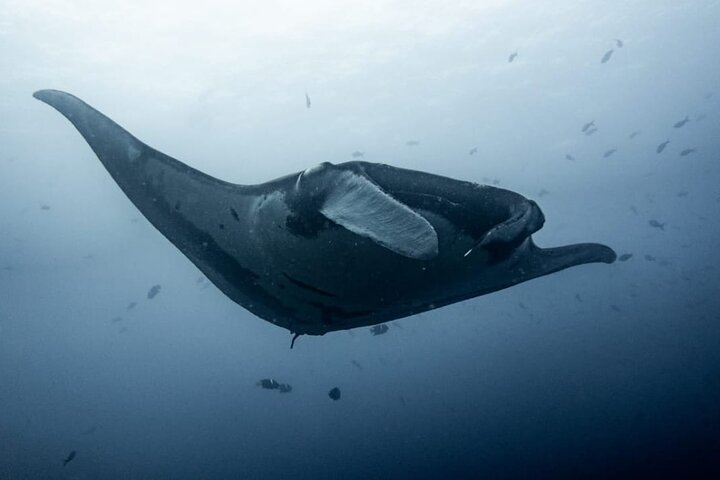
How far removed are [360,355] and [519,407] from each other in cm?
3127

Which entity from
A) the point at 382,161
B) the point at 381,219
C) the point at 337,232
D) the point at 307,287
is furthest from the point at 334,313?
the point at 382,161

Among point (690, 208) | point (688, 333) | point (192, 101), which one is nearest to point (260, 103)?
point (192, 101)

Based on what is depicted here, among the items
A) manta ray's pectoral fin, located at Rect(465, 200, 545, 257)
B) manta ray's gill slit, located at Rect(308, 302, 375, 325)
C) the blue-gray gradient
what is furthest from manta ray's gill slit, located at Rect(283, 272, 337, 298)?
the blue-gray gradient

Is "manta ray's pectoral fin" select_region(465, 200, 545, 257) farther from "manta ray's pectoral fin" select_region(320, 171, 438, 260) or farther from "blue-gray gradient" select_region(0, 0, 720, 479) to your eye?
"blue-gray gradient" select_region(0, 0, 720, 479)

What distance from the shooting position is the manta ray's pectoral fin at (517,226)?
2.05m

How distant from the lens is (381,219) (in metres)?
1.81

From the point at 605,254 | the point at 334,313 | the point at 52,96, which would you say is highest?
the point at 52,96

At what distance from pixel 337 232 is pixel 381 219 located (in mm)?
570

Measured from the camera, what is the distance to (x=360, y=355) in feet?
176

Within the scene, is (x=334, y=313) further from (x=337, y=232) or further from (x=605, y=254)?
(x=605, y=254)

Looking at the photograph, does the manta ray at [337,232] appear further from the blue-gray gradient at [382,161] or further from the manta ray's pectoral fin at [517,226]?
the blue-gray gradient at [382,161]

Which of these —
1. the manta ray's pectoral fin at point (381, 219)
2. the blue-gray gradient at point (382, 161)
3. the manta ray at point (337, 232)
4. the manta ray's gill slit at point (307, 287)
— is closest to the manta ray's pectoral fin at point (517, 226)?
the manta ray at point (337, 232)

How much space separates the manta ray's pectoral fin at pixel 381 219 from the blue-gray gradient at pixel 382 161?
861 centimetres

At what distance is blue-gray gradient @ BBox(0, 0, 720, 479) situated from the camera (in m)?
18.9
